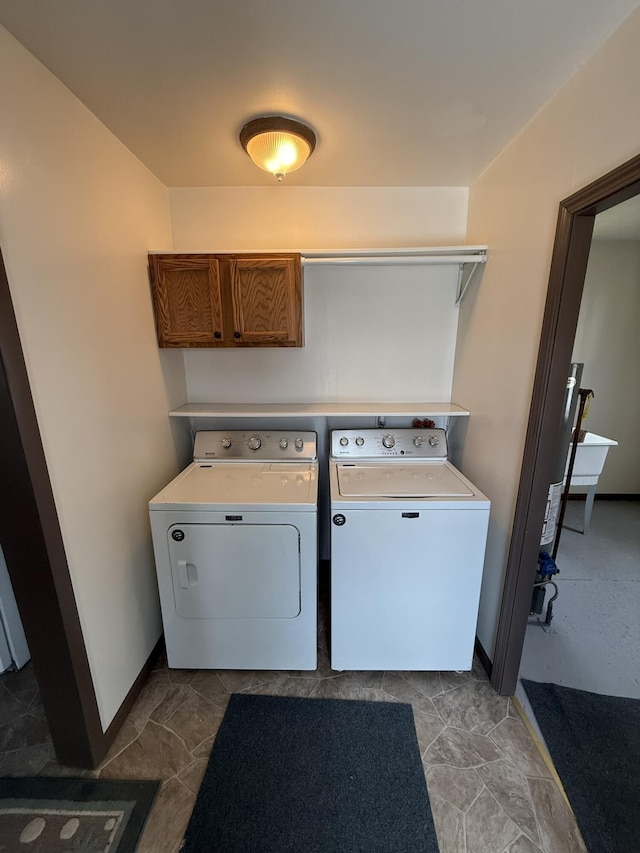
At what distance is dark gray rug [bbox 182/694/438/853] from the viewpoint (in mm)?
1185

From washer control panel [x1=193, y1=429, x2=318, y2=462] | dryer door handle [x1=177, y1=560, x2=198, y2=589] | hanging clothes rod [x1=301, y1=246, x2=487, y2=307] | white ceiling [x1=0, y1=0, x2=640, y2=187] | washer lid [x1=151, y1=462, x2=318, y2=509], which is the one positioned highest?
white ceiling [x1=0, y1=0, x2=640, y2=187]

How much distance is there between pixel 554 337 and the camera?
1.29 metres

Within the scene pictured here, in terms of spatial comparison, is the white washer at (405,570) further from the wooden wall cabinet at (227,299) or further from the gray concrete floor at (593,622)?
the wooden wall cabinet at (227,299)

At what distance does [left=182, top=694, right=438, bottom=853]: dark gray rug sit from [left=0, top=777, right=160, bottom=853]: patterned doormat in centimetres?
22

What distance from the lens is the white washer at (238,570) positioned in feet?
5.16

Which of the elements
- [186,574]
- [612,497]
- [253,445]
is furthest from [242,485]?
[612,497]

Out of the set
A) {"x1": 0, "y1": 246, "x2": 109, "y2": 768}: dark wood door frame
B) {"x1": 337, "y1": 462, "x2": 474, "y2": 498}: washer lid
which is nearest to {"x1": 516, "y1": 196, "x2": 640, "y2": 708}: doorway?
{"x1": 337, "y1": 462, "x2": 474, "y2": 498}: washer lid

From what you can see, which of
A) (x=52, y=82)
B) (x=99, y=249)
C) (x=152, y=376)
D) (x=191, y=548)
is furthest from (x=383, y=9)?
(x=191, y=548)

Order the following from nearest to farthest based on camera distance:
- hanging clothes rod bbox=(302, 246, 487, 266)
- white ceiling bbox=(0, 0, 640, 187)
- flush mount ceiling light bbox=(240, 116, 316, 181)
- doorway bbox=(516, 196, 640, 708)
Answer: white ceiling bbox=(0, 0, 640, 187) → flush mount ceiling light bbox=(240, 116, 316, 181) → hanging clothes rod bbox=(302, 246, 487, 266) → doorway bbox=(516, 196, 640, 708)

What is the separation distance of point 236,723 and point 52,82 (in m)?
2.63

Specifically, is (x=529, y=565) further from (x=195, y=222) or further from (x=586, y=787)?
(x=195, y=222)

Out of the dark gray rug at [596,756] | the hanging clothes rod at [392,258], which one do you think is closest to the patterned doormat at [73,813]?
the dark gray rug at [596,756]

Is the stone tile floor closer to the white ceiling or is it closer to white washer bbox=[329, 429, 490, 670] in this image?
white washer bbox=[329, 429, 490, 670]

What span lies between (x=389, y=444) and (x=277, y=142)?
63.4 inches
